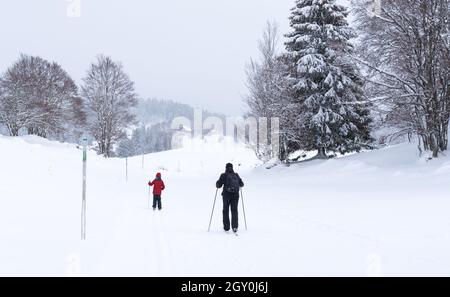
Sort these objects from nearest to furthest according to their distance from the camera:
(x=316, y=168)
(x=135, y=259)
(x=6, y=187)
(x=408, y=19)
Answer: (x=135, y=259) → (x=6, y=187) → (x=408, y=19) → (x=316, y=168)

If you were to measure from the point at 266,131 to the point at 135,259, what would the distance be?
83.1 feet

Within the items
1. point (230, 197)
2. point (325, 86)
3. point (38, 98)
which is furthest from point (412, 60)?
point (38, 98)

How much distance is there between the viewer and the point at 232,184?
993 cm

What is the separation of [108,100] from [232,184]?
109 feet

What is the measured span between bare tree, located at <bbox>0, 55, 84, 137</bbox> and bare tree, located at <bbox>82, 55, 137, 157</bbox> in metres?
5.83

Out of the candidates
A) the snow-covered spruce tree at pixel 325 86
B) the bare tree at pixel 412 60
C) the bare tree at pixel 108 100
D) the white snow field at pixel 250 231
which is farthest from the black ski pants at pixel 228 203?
the bare tree at pixel 108 100

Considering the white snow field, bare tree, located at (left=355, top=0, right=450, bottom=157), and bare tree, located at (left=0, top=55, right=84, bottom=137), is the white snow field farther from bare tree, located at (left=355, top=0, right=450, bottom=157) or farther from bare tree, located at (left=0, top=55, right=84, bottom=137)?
bare tree, located at (left=0, top=55, right=84, bottom=137)

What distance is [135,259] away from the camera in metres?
6.80

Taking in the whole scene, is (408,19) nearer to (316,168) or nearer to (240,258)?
(316,168)

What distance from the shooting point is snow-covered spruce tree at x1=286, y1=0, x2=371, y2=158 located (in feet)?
86.5

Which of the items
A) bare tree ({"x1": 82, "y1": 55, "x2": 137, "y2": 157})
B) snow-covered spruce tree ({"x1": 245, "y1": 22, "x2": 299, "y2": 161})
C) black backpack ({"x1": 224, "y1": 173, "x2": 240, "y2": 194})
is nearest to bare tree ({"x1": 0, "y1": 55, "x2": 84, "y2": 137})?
bare tree ({"x1": 82, "y1": 55, "x2": 137, "y2": 157})

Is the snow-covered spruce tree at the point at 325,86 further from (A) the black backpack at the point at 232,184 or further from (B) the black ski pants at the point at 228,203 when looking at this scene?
(B) the black ski pants at the point at 228,203

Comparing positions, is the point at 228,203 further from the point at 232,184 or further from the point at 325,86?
the point at 325,86
